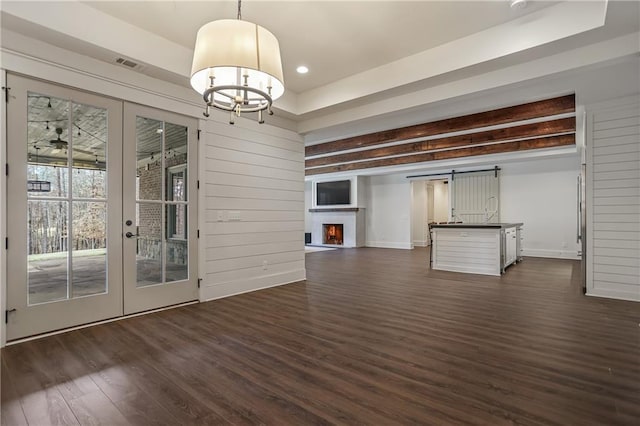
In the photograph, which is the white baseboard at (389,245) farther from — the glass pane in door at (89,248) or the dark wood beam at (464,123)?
the glass pane in door at (89,248)

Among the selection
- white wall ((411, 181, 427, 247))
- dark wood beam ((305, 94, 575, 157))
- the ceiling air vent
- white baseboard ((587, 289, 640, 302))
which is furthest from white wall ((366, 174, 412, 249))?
the ceiling air vent

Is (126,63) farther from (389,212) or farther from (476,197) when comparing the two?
(389,212)

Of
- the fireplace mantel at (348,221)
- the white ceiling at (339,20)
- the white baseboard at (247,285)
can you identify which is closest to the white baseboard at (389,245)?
the fireplace mantel at (348,221)

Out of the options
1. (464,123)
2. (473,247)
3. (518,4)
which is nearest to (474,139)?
(464,123)

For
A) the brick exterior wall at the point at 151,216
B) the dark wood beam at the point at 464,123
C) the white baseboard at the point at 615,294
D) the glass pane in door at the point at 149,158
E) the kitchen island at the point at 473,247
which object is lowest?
the white baseboard at the point at 615,294

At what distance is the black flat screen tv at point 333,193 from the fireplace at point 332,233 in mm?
868

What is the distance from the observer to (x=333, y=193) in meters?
12.6

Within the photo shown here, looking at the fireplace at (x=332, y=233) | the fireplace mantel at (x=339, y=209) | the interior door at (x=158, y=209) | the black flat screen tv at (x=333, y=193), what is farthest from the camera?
the fireplace at (x=332, y=233)

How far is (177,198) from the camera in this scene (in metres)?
4.08

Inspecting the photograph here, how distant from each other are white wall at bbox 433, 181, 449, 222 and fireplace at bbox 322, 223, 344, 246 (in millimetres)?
4255

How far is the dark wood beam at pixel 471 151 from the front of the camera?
717 centimetres

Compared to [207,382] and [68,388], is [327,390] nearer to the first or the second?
[207,382]

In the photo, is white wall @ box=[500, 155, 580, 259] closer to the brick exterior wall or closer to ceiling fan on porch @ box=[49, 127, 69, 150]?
the brick exterior wall

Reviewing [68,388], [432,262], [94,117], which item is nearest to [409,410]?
[68,388]
